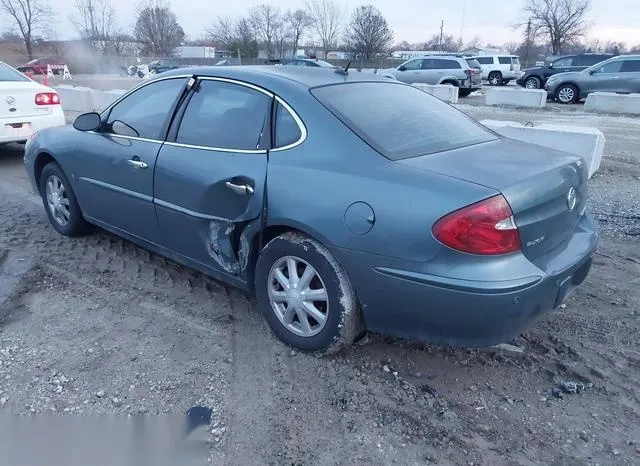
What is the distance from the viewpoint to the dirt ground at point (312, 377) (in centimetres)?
245

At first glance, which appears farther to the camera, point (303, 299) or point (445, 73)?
point (445, 73)

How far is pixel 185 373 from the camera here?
294 centimetres

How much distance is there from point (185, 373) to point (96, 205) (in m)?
1.97

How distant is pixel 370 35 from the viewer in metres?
50.6

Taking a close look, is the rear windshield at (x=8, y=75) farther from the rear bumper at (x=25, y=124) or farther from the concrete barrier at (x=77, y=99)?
the concrete barrier at (x=77, y=99)

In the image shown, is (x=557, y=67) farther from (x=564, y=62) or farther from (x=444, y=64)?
(x=444, y=64)

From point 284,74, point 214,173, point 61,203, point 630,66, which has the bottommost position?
point 61,203

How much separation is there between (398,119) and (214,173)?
45.2 inches

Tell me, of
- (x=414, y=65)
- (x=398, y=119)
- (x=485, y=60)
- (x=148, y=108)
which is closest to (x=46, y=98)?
(x=148, y=108)

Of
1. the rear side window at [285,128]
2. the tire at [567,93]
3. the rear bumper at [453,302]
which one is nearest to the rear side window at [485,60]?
the tire at [567,93]

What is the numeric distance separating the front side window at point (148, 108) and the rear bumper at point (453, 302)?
73.8 inches

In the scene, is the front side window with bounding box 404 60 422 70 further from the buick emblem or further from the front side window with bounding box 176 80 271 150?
the buick emblem

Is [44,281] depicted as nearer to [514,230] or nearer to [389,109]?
[389,109]

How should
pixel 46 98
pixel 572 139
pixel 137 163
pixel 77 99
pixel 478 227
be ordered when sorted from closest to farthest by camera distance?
pixel 478 227 → pixel 137 163 → pixel 572 139 → pixel 46 98 → pixel 77 99
